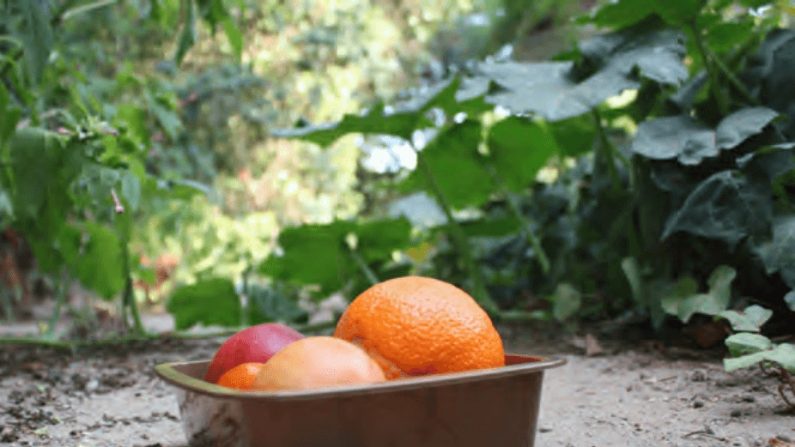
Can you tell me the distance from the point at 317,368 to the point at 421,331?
0.36 feet

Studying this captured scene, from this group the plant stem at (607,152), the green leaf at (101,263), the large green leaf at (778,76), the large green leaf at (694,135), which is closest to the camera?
the large green leaf at (694,135)

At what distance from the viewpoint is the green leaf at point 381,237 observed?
2039 millimetres

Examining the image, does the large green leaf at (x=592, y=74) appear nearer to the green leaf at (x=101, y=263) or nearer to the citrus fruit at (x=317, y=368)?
the citrus fruit at (x=317, y=368)

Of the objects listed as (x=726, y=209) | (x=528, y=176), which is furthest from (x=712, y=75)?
(x=528, y=176)

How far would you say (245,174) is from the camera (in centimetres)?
452

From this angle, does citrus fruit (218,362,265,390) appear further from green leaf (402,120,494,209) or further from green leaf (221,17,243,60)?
green leaf (402,120,494,209)

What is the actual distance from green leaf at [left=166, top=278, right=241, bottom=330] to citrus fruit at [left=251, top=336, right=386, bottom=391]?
1.47m

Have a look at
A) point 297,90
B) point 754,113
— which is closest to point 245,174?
point 297,90

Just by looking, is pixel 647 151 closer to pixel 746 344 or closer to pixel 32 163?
pixel 746 344

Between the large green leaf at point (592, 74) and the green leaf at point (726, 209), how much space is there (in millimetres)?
209

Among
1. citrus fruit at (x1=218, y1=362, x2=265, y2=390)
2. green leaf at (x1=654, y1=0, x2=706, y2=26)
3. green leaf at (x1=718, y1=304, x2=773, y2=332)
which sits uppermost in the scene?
green leaf at (x1=654, y1=0, x2=706, y2=26)

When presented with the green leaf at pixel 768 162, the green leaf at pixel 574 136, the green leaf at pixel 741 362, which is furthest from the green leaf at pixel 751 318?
the green leaf at pixel 574 136

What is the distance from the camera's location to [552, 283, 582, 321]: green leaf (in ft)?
6.14

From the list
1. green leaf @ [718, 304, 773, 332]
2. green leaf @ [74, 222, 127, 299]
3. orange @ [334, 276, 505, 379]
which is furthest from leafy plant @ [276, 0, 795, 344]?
orange @ [334, 276, 505, 379]
